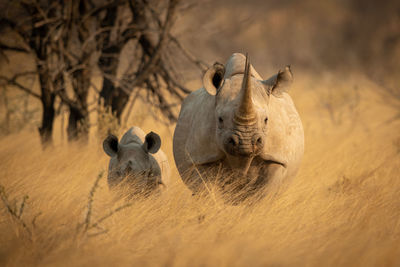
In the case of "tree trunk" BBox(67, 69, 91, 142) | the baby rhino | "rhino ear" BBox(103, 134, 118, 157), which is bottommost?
the baby rhino

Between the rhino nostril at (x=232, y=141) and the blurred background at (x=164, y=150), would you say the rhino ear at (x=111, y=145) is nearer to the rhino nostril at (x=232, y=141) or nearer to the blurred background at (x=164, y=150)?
the blurred background at (x=164, y=150)

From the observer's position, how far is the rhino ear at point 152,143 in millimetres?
5859

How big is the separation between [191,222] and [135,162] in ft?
5.63

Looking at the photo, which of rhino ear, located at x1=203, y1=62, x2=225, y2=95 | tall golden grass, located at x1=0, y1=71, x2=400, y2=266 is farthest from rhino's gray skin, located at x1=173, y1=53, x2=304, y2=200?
tall golden grass, located at x1=0, y1=71, x2=400, y2=266

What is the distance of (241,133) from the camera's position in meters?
4.11

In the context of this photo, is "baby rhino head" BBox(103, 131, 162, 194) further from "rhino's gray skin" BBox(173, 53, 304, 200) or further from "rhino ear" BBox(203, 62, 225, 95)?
"rhino ear" BBox(203, 62, 225, 95)

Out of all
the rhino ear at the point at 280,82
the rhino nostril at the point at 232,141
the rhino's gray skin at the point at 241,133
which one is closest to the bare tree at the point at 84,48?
the rhino's gray skin at the point at 241,133

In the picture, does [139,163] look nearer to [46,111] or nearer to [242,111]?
[242,111]

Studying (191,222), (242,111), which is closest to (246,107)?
(242,111)

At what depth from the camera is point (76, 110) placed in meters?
8.43

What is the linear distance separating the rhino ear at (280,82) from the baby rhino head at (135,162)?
5.26 feet

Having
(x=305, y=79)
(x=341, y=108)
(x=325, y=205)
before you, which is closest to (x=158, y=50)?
(x=325, y=205)

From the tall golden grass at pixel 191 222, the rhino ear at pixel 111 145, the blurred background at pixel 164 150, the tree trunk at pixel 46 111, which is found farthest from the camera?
the tree trunk at pixel 46 111

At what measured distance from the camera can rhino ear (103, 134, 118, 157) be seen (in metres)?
5.82
